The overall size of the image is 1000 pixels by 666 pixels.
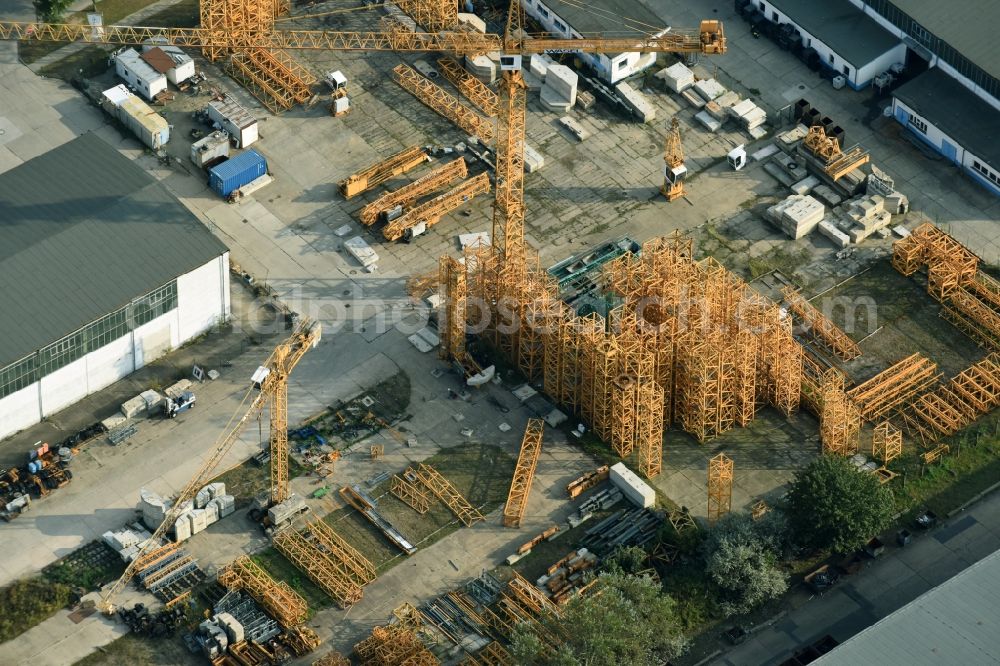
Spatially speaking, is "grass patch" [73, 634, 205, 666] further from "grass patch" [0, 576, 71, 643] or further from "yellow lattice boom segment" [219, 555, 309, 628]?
"yellow lattice boom segment" [219, 555, 309, 628]

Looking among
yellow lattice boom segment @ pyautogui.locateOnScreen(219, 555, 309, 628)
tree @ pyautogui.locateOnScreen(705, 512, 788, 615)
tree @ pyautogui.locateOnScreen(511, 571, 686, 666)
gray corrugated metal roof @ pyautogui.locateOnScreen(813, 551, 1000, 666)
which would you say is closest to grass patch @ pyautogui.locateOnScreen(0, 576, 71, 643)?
yellow lattice boom segment @ pyautogui.locateOnScreen(219, 555, 309, 628)

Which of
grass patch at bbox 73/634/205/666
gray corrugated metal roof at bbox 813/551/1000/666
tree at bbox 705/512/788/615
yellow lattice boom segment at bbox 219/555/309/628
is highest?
gray corrugated metal roof at bbox 813/551/1000/666

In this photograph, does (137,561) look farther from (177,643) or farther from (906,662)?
(906,662)

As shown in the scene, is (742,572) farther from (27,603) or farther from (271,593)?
(27,603)

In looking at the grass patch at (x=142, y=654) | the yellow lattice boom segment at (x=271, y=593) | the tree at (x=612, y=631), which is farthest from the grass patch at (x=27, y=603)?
the tree at (x=612, y=631)

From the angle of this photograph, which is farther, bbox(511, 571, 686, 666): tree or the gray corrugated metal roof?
bbox(511, 571, 686, 666): tree

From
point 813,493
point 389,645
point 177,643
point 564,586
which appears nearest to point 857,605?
point 813,493
